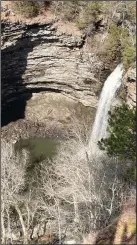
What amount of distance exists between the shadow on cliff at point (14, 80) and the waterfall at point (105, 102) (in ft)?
22.3

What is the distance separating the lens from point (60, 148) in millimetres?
32688

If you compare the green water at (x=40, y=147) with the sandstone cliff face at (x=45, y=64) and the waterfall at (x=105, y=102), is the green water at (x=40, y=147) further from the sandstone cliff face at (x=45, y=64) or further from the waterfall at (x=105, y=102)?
the sandstone cliff face at (x=45, y=64)

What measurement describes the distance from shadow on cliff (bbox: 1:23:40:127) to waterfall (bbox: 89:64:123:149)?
22.3ft

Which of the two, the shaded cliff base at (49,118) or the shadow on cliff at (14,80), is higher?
the shadow on cliff at (14,80)

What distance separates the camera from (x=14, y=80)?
3528cm

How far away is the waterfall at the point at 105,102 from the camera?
29906 millimetres

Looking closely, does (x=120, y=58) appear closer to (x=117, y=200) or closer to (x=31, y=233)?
(x=117, y=200)

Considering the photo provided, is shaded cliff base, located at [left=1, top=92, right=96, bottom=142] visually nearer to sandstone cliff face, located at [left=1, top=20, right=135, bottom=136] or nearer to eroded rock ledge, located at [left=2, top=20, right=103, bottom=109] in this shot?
sandstone cliff face, located at [left=1, top=20, right=135, bottom=136]

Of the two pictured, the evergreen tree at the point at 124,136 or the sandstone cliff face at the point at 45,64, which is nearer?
the evergreen tree at the point at 124,136

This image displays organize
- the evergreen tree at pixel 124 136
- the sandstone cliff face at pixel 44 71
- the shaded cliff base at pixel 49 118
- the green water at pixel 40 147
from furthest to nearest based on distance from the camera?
1. the shaded cliff base at pixel 49 118
2. the green water at pixel 40 147
3. the sandstone cliff face at pixel 44 71
4. the evergreen tree at pixel 124 136

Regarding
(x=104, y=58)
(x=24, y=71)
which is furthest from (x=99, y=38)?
(x=24, y=71)

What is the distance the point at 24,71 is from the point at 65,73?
3532mm

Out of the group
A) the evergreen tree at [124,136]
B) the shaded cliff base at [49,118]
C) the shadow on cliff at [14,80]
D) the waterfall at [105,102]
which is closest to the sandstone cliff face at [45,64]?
the shadow on cliff at [14,80]

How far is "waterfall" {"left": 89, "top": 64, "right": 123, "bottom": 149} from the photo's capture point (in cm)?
2991
